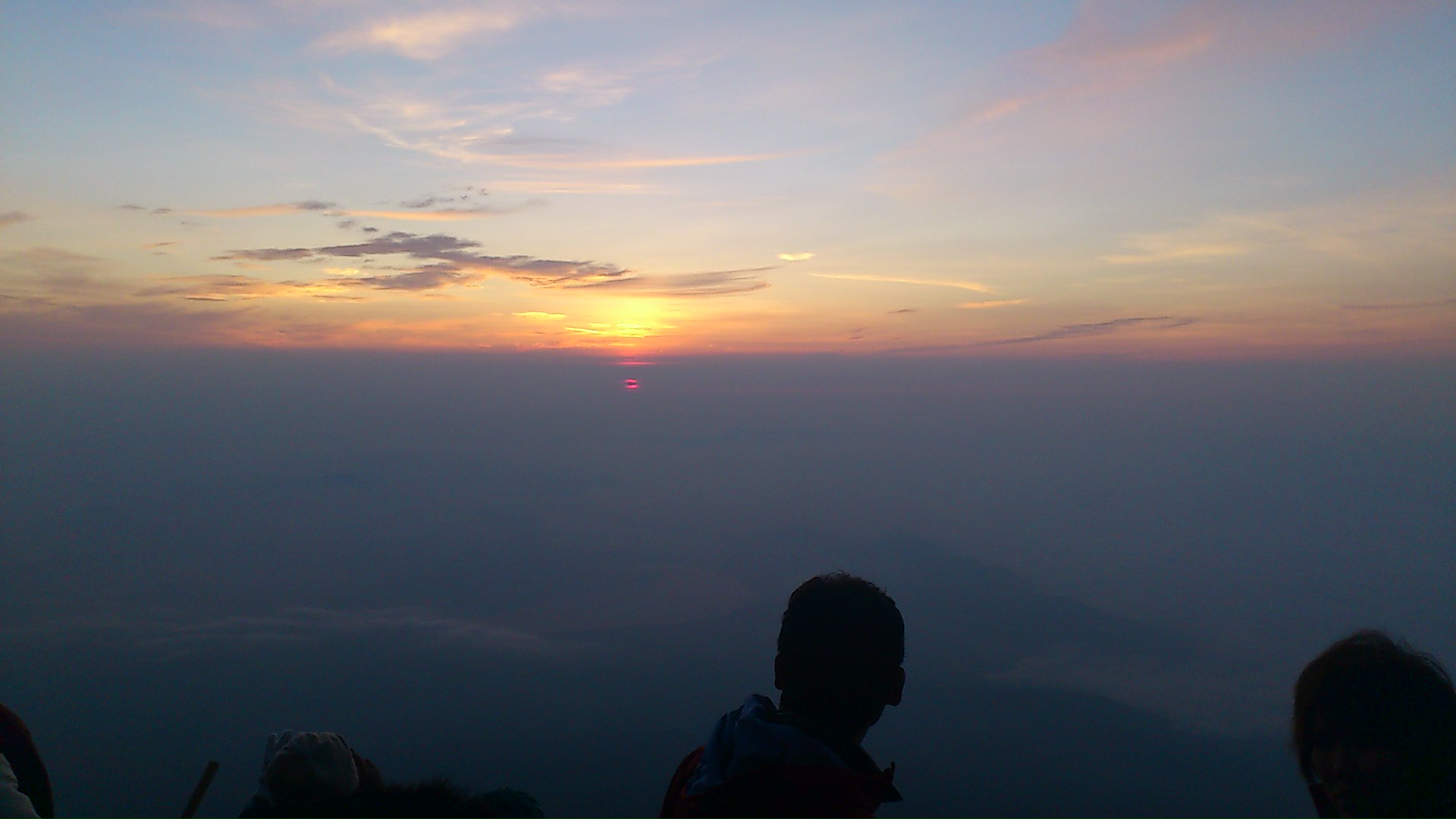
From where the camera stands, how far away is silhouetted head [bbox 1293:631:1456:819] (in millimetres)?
1560

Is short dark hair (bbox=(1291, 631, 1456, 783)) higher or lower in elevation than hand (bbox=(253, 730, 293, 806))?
higher

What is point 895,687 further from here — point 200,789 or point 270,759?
point 200,789

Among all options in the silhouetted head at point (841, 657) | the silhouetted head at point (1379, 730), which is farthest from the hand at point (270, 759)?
the silhouetted head at point (1379, 730)

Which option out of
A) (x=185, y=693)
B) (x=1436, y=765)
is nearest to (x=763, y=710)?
(x=1436, y=765)

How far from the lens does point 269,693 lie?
76.1 meters

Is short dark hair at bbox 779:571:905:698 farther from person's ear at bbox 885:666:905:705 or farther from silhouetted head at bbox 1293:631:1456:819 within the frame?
silhouetted head at bbox 1293:631:1456:819

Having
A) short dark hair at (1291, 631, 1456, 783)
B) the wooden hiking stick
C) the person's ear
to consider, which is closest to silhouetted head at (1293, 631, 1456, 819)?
short dark hair at (1291, 631, 1456, 783)

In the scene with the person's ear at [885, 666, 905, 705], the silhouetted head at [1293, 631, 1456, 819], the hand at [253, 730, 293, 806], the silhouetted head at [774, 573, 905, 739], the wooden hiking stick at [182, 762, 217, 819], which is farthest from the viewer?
the wooden hiking stick at [182, 762, 217, 819]

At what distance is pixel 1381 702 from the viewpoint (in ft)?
5.34

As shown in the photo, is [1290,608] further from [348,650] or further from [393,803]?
[393,803]

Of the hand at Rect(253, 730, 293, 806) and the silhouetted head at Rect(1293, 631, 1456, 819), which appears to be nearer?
the silhouetted head at Rect(1293, 631, 1456, 819)

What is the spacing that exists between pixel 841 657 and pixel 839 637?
48 millimetres

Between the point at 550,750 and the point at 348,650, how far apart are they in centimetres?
4083

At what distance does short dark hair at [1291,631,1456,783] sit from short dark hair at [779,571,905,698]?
3.24ft
